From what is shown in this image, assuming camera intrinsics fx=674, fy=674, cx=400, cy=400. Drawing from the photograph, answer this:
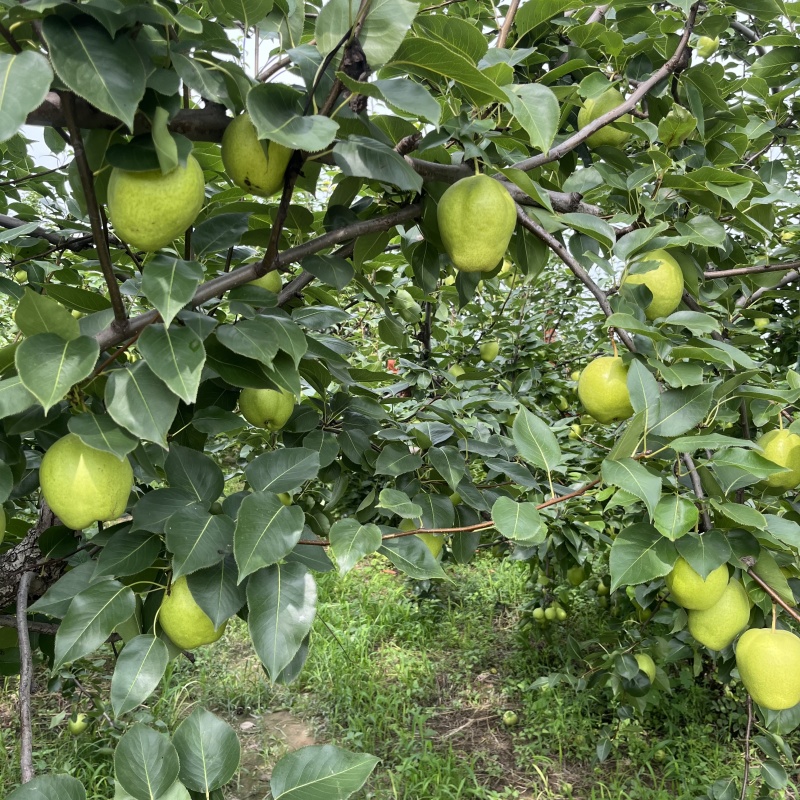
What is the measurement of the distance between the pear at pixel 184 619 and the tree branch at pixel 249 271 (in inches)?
12.3

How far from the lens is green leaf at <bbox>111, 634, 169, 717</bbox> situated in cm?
78

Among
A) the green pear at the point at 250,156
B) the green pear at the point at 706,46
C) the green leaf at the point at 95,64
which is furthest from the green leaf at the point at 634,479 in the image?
the green pear at the point at 706,46

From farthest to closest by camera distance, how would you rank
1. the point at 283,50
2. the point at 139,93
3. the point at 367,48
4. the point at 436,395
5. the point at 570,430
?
the point at 570,430
the point at 436,395
the point at 283,50
the point at 367,48
the point at 139,93

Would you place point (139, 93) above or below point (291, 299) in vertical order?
above

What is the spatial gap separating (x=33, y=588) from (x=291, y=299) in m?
0.72

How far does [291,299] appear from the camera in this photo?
1265 mm

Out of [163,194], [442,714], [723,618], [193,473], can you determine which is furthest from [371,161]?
[442,714]

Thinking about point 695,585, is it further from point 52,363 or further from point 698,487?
point 52,363

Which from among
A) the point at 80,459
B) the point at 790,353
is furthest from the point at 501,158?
the point at 790,353

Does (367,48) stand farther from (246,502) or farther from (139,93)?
(246,502)

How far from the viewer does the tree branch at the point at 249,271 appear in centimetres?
80

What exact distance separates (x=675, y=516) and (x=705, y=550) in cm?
8

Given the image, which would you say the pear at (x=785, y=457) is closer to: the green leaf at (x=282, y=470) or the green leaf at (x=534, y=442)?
the green leaf at (x=534, y=442)

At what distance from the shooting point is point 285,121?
0.69 metres
